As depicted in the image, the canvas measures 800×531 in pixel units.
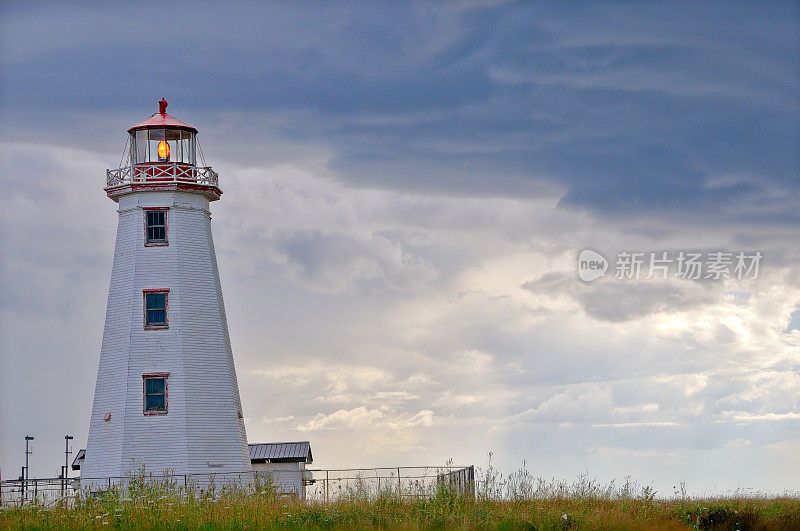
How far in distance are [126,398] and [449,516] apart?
1635 cm

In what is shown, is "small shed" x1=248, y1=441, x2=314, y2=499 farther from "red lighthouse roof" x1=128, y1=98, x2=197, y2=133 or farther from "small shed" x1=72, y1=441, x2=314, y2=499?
"red lighthouse roof" x1=128, y1=98, x2=197, y2=133

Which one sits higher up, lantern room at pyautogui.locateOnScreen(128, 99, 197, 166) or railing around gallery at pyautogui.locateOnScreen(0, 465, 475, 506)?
lantern room at pyautogui.locateOnScreen(128, 99, 197, 166)

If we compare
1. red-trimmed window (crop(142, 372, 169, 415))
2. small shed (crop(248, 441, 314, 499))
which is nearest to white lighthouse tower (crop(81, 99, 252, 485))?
red-trimmed window (crop(142, 372, 169, 415))

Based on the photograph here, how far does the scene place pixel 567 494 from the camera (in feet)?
112

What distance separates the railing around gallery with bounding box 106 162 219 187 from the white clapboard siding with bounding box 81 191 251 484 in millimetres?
567

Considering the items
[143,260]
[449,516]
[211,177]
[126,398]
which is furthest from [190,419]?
[449,516]

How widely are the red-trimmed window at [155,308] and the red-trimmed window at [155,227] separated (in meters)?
1.91

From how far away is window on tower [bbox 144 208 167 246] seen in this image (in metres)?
44.8

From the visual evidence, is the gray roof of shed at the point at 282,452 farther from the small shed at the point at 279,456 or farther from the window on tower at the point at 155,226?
the window on tower at the point at 155,226

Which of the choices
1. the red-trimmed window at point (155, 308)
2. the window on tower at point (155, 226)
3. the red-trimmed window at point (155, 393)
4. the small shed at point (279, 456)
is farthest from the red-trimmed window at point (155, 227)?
the small shed at point (279, 456)

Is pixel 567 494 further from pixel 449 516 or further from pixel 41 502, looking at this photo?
pixel 41 502

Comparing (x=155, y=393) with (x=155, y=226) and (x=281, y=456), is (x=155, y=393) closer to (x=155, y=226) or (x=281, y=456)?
(x=155, y=226)

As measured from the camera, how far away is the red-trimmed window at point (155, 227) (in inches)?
1763

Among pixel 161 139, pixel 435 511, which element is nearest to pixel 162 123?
pixel 161 139
